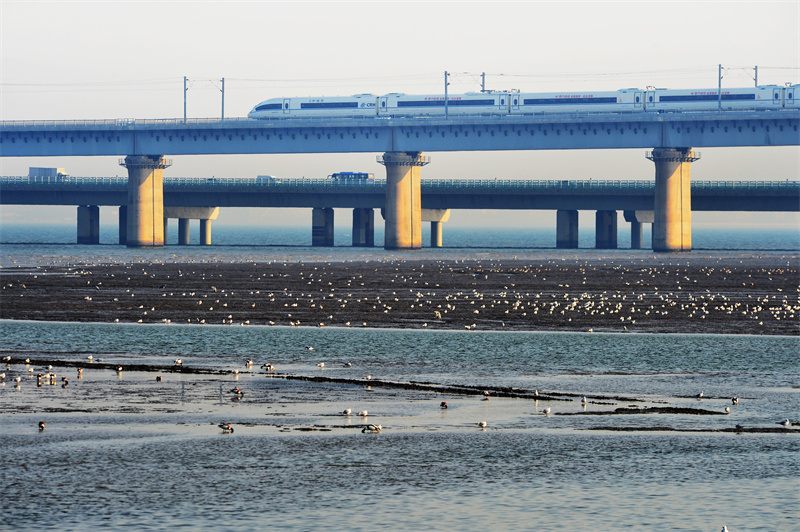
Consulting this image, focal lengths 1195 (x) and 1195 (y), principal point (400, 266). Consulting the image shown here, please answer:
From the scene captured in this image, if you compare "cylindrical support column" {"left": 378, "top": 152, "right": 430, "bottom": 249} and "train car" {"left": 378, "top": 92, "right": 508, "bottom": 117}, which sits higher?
"train car" {"left": 378, "top": 92, "right": 508, "bottom": 117}

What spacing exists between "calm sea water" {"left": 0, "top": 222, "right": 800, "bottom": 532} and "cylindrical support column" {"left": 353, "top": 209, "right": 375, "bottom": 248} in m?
131

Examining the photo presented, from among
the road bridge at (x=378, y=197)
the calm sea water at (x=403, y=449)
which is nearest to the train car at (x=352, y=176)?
the road bridge at (x=378, y=197)

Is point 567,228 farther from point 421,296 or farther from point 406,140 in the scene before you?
point 421,296

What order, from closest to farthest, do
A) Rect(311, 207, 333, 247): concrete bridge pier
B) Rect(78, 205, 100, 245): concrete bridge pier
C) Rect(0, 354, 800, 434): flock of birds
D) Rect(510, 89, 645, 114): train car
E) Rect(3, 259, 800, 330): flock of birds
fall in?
Rect(0, 354, 800, 434): flock of birds → Rect(3, 259, 800, 330): flock of birds → Rect(510, 89, 645, 114): train car → Rect(78, 205, 100, 245): concrete bridge pier → Rect(311, 207, 333, 247): concrete bridge pier

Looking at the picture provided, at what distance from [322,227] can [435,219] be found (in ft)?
51.0

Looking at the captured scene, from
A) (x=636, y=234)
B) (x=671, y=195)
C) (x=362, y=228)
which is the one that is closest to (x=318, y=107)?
(x=362, y=228)

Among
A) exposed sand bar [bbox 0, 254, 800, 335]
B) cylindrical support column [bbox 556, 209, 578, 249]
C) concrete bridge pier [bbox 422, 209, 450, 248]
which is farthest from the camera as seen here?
concrete bridge pier [bbox 422, 209, 450, 248]

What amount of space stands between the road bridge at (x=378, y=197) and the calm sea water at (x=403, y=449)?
10994 centimetres

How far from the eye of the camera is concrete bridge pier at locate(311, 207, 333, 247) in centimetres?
16325

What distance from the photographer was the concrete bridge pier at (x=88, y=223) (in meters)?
163

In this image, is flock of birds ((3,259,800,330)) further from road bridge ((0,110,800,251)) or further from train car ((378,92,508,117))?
train car ((378,92,508,117))

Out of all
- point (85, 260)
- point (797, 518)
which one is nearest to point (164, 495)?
point (797, 518)

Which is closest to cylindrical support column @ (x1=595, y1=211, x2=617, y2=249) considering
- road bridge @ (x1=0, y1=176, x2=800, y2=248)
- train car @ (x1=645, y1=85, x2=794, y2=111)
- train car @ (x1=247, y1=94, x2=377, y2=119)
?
road bridge @ (x1=0, y1=176, x2=800, y2=248)

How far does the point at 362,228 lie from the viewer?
16450 cm
